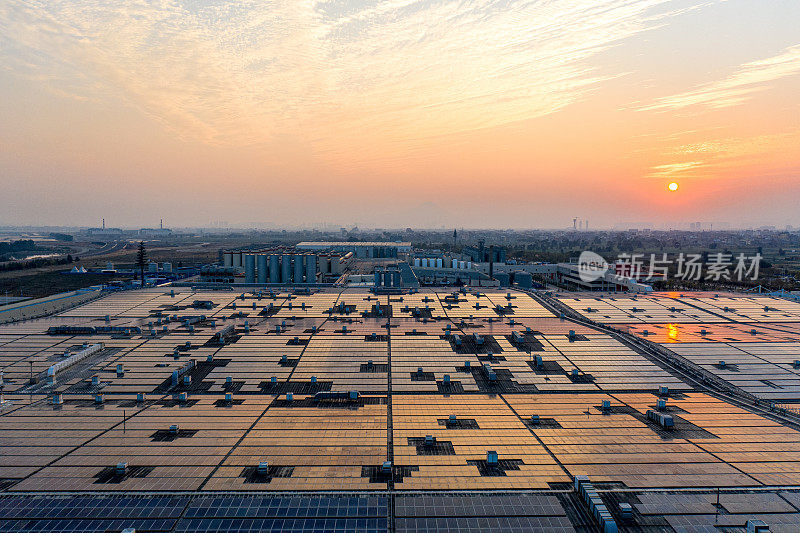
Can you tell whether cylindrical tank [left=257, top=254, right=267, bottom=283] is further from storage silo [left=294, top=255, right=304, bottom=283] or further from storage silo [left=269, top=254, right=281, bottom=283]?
storage silo [left=294, top=255, right=304, bottom=283]

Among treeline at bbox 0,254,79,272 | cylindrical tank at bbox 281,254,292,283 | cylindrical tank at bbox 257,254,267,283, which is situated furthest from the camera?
treeline at bbox 0,254,79,272

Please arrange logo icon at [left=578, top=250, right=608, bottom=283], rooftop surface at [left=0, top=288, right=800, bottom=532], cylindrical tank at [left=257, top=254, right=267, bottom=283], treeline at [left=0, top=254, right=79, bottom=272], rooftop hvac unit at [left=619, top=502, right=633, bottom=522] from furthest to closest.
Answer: treeline at [left=0, top=254, right=79, bottom=272]
logo icon at [left=578, top=250, right=608, bottom=283]
cylindrical tank at [left=257, top=254, right=267, bottom=283]
rooftop surface at [left=0, top=288, right=800, bottom=532]
rooftop hvac unit at [left=619, top=502, right=633, bottom=522]

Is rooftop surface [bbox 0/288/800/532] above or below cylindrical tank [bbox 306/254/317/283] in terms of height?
below

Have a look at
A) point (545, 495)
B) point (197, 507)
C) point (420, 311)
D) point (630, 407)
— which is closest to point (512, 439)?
point (545, 495)

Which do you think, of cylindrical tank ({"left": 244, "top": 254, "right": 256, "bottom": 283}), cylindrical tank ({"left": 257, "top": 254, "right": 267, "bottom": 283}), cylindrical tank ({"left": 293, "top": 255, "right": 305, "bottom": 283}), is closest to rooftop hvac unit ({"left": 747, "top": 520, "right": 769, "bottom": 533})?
cylindrical tank ({"left": 293, "top": 255, "right": 305, "bottom": 283})

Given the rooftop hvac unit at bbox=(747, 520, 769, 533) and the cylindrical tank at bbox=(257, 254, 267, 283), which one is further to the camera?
the cylindrical tank at bbox=(257, 254, 267, 283)

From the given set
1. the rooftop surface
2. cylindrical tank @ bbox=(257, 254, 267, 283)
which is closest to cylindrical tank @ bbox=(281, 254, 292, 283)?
cylindrical tank @ bbox=(257, 254, 267, 283)

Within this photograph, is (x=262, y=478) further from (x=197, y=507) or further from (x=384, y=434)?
(x=384, y=434)

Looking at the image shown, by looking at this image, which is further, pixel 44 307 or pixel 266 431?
pixel 44 307

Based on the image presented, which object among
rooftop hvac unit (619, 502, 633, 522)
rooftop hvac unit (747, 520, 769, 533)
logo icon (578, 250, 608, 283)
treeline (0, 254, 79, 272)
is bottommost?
treeline (0, 254, 79, 272)

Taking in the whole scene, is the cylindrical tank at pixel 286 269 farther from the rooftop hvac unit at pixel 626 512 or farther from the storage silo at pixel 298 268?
the rooftop hvac unit at pixel 626 512
